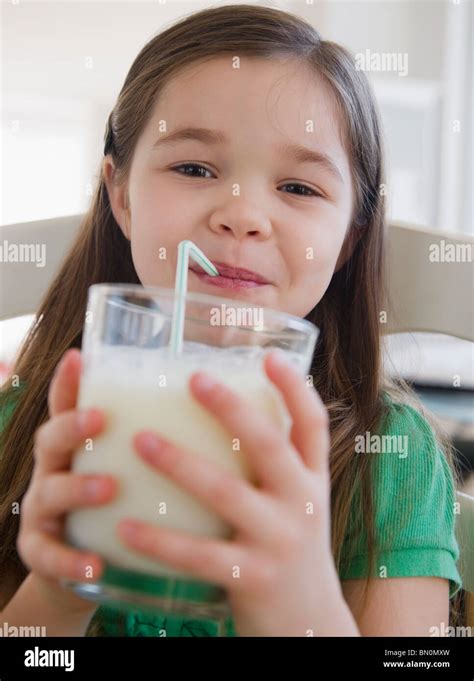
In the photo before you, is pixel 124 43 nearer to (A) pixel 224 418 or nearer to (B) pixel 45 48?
(B) pixel 45 48

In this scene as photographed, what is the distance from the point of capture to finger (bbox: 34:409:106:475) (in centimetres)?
48

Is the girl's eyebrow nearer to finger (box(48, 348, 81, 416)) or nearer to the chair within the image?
the chair

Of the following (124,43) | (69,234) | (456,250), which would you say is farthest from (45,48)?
(456,250)

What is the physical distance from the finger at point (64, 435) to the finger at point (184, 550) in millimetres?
60

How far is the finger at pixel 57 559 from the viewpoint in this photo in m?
0.48

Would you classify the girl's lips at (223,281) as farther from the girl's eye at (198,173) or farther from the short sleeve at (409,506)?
the short sleeve at (409,506)

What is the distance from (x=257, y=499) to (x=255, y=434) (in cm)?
4

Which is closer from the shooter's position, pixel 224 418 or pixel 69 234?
pixel 224 418

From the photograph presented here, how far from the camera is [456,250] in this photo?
1.05 meters

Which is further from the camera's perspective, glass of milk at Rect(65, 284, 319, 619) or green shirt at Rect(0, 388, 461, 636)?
green shirt at Rect(0, 388, 461, 636)
